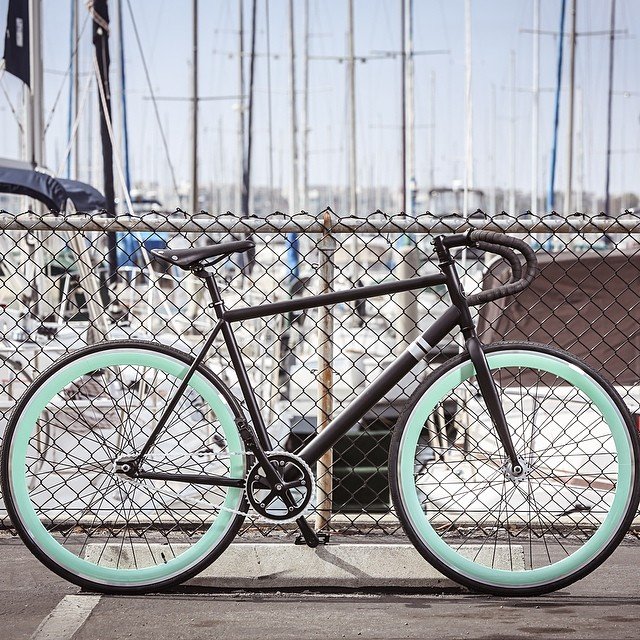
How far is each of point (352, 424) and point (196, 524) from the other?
1.10 m

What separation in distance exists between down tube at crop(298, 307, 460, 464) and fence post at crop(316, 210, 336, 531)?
45 cm

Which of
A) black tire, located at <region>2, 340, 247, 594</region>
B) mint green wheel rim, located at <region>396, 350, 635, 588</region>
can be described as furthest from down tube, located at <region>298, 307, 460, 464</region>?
black tire, located at <region>2, 340, 247, 594</region>

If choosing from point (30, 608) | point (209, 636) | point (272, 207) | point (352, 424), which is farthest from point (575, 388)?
point (272, 207)

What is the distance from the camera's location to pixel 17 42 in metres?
9.89

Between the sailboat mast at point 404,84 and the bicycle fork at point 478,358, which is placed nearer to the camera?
the bicycle fork at point 478,358

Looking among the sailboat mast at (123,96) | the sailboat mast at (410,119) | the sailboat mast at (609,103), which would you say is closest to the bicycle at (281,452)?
the sailboat mast at (123,96)

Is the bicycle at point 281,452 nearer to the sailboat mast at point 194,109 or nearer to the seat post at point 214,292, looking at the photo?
the seat post at point 214,292

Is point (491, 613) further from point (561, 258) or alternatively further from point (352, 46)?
point (352, 46)

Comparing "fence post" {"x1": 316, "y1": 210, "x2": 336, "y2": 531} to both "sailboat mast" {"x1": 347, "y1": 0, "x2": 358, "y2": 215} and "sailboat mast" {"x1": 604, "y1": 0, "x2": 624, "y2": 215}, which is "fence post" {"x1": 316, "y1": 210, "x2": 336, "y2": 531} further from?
"sailboat mast" {"x1": 604, "y1": 0, "x2": 624, "y2": 215}

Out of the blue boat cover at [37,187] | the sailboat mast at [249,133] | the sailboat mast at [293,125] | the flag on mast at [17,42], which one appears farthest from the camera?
the sailboat mast at [293,125]

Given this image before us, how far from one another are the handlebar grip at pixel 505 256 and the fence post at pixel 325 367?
734 millimetres

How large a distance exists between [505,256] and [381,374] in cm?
58

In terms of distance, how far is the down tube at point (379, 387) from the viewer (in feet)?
10.1

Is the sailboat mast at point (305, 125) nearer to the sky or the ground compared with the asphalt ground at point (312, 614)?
nearer to the sky
